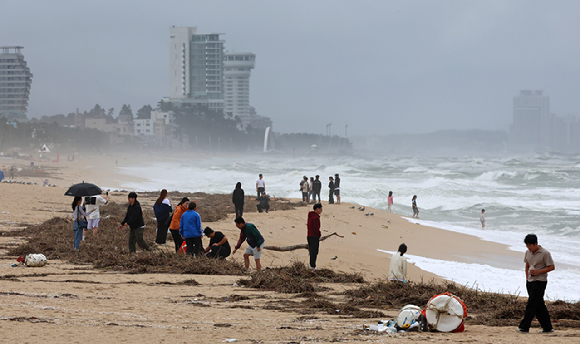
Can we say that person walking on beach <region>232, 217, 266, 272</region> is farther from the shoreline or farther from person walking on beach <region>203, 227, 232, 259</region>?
the shoreline

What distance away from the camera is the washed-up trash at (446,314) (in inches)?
230

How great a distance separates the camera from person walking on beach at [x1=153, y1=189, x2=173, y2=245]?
37.8ft

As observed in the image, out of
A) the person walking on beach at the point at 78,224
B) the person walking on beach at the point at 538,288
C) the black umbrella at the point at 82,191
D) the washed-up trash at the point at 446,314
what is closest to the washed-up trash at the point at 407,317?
the washed-up trash at the point at 446,314

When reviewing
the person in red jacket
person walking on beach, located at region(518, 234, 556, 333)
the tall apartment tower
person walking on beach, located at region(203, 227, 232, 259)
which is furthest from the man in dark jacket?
the tall apartment tower

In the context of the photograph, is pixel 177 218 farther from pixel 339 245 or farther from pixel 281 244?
pixel 339 245

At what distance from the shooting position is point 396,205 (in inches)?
1304

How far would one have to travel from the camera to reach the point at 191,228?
10.2m

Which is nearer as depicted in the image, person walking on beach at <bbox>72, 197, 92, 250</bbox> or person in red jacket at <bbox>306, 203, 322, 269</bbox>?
person in red jacket at <bbox>306, 203, 322, 269</bbox>

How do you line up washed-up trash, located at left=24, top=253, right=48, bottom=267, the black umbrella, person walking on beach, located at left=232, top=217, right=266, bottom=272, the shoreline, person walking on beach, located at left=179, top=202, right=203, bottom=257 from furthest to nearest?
1. the shoreline
2. the black umbrella
3. person walking on beach, located at left=179, top=202, right=203, bottom=257
4. person walking on beach, located at left=232, top=217, right=266, bottom=272
5. washed-up trash, located at left=24, top=253, right=48, bottom=267

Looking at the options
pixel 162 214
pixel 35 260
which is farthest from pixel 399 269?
pixel 35 260

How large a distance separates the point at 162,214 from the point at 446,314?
24.6ft

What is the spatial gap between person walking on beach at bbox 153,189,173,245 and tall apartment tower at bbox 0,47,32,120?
200326 millimetres

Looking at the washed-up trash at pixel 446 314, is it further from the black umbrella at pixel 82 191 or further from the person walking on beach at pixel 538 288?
the black umbrella at pixel 82 191

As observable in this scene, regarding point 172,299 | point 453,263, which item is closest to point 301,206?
point 453,263
